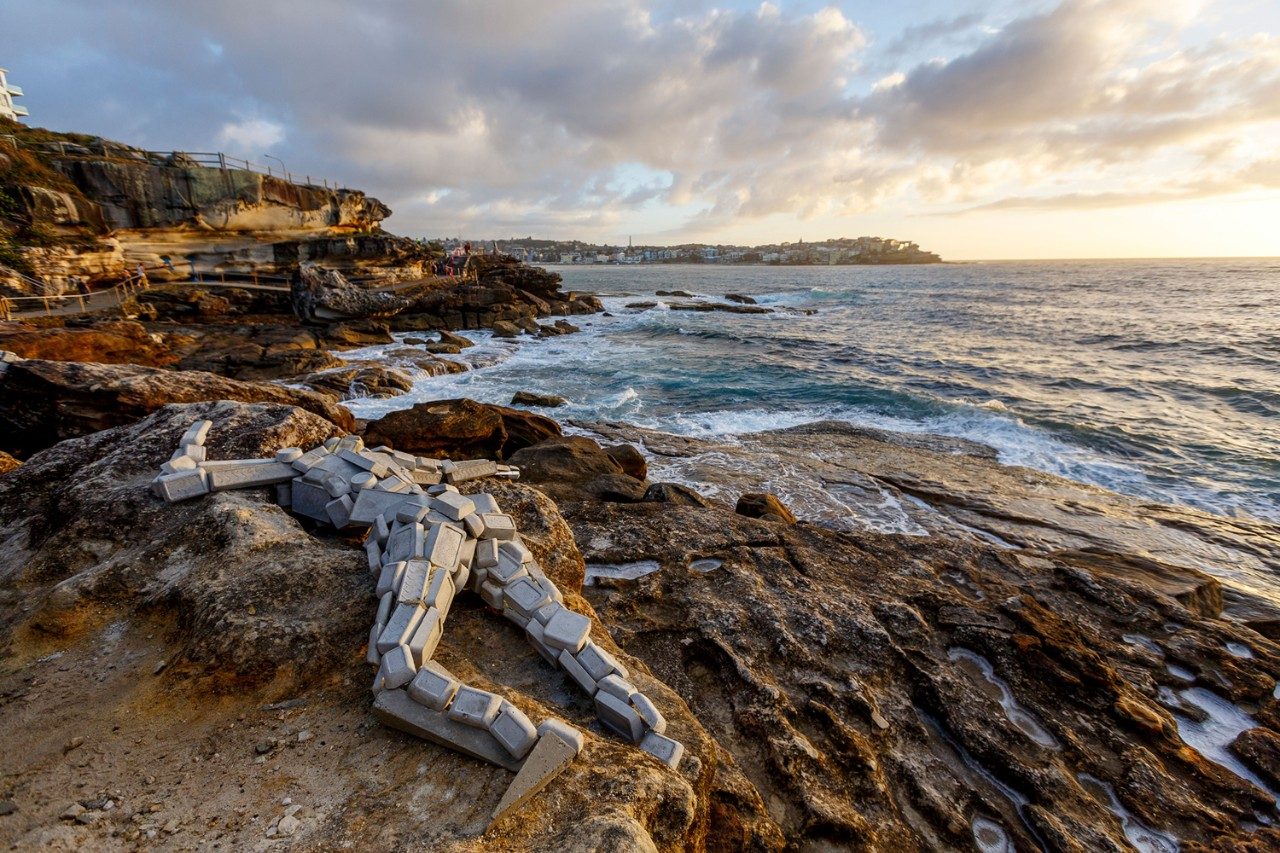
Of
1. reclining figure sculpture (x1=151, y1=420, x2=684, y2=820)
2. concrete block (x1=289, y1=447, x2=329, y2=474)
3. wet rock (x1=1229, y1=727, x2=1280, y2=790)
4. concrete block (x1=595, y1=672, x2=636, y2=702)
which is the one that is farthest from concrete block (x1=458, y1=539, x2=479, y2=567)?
wet rock (x1=1229, y1=727, x2=1280, y2=790)

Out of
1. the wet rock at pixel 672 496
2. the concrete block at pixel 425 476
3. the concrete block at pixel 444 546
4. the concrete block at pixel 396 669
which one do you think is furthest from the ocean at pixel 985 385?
the concrete block at pixel 396 669

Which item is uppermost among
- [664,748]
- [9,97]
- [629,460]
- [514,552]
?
[9,97]

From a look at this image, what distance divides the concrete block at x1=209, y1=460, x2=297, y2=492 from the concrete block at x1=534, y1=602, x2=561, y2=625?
283cm

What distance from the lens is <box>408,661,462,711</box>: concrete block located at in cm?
265

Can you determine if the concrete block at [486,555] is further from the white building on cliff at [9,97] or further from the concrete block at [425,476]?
the white building on cliff at [9,97]

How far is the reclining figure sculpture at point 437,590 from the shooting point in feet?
8.48

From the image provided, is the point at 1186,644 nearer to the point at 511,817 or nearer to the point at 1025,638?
the point at 1025,638

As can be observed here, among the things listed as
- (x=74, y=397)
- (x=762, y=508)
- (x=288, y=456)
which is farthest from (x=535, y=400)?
(x=288, y=456)

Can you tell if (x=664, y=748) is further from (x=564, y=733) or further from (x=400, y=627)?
(x=400, y=627)

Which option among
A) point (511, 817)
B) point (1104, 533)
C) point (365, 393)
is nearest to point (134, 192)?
point (365, 393)

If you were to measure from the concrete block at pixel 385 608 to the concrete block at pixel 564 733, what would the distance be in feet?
3.84

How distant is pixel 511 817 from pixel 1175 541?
13041 millimetres

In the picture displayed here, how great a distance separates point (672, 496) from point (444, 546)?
5336mm

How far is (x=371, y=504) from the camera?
14.1 ft
